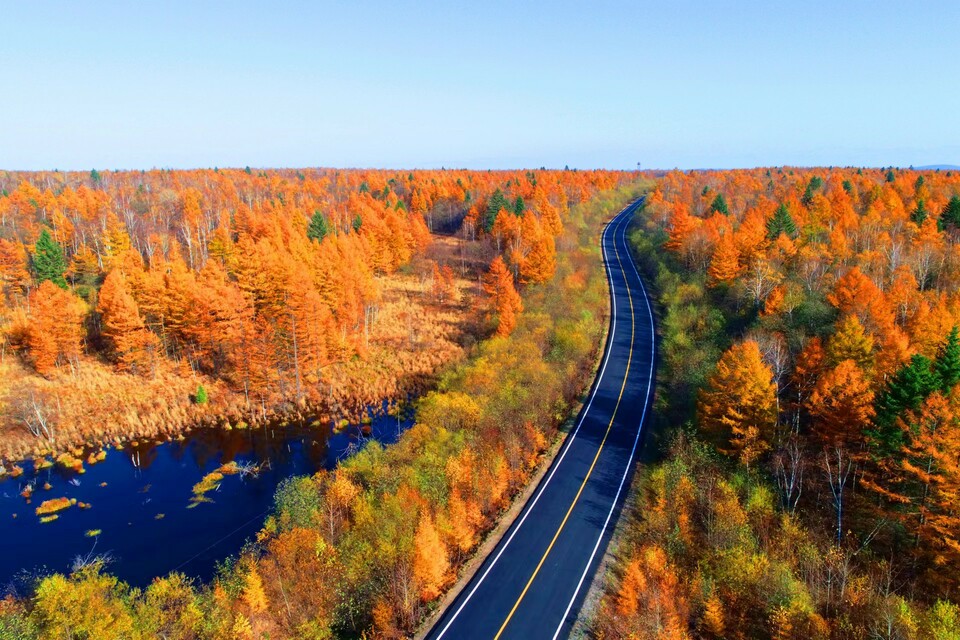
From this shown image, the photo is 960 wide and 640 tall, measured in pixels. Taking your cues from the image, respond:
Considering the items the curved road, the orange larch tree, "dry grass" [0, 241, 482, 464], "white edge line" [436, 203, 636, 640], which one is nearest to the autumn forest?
"dry grass" [0, 241, 482, 464]

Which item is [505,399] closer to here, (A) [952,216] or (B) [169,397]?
(B) [169,397]

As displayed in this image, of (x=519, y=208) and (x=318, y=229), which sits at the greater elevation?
(x=519, y=208)

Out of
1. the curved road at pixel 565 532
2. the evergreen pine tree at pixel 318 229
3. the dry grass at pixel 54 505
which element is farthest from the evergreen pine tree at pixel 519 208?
the dry grass at pixel 54 505

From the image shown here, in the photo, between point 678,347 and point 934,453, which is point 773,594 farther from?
point 678,347

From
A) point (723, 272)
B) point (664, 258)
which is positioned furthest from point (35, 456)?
point (664, 258)

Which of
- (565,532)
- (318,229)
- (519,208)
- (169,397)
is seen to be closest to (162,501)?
(169,397)
